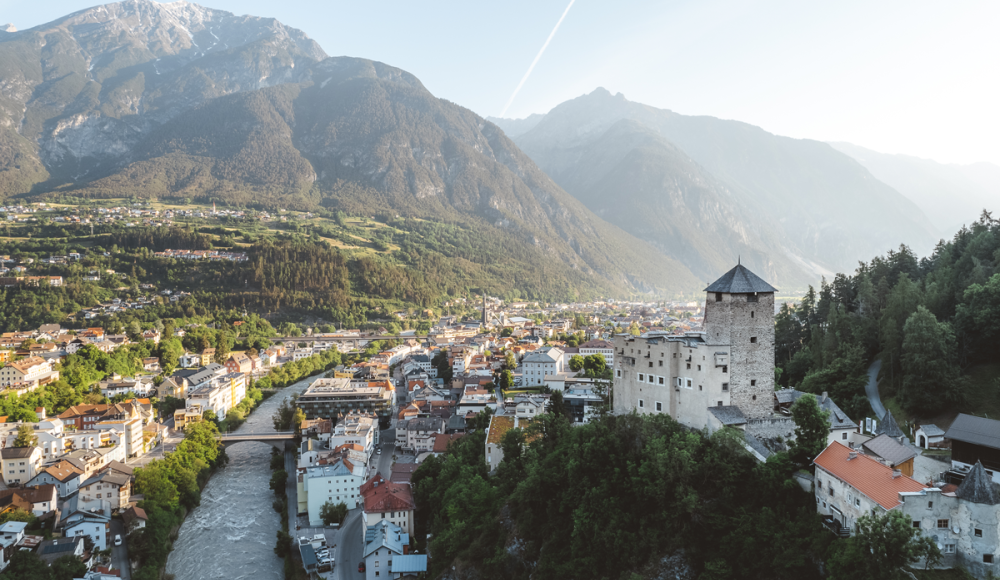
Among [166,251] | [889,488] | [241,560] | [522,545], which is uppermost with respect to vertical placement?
[166,251]

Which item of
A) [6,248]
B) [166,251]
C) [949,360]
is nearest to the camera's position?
[949,360]

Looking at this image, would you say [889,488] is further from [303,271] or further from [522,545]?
[303,271]

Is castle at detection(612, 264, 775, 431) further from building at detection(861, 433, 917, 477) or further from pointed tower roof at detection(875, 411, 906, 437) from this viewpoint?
pointed tower roof at detection(875, 411, 906, 437)

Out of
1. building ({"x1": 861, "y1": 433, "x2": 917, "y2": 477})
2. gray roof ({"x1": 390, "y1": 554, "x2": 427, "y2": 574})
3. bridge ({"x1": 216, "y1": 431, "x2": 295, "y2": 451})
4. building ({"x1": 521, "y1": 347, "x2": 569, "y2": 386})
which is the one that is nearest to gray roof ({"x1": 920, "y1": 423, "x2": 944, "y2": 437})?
building ({"x1": 861, "y1": 433, "x2": 917, "y2": 477})

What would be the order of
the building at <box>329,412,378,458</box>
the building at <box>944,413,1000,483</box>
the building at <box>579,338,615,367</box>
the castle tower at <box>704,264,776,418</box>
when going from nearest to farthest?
1. the building at <box>944,413,1000,483</box>
2. the castle tower at <box>704,264,776,418</box>
3. the building at <box>329,412,378,458</box>
4. the building at <box>579,338,615,367</box>

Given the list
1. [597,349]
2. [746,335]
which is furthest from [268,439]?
[746,335]

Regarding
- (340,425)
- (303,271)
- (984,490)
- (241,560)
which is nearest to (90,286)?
(303,271)

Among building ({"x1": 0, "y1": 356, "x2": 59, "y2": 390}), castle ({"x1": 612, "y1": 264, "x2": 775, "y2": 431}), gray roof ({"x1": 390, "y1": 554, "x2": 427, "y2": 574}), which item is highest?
castle ({"x1": 612, "y1": 264, "x2": 775, "y2": 431})
